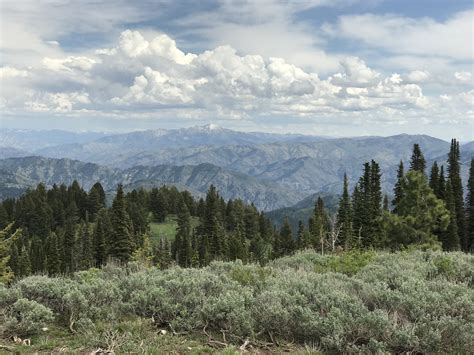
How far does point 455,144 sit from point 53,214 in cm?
12866

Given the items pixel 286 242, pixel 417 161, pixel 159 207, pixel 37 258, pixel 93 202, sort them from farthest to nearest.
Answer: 1. pixel 159 207
2. pixel 93 202
3. pixel 286 242
4. pixel 37 258
5. pixel 417 161

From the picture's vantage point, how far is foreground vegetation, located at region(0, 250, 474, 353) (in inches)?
304

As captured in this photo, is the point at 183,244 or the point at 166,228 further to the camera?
the point at 166,228

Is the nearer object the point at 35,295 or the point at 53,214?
the point at 35,295

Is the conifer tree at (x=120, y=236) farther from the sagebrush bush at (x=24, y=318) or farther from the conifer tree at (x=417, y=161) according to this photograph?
the sagebrush bush at (x=24, y=318)

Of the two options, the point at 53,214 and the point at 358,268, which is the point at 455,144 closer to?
the point at 358,268

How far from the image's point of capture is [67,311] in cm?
954

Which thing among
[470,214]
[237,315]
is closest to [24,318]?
[237,315]

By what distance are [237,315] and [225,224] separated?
136093 mm

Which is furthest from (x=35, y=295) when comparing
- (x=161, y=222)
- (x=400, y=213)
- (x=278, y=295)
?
(x=161, y=222)

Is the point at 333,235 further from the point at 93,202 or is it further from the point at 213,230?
the point at 93,202

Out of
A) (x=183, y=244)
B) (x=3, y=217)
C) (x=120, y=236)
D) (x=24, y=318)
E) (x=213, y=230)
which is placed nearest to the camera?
(x=24, y=318)

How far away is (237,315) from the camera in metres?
8.71

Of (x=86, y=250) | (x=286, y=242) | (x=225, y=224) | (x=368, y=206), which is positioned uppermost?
(x=368, y=206)
